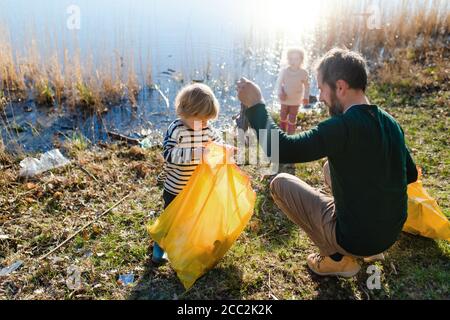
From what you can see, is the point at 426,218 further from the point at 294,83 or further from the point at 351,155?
the point at 294,83

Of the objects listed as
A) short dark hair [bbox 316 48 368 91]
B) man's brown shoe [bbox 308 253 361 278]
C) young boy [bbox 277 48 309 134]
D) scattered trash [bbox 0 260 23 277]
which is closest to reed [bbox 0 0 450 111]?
young boy [bbox 277 48 309 134]

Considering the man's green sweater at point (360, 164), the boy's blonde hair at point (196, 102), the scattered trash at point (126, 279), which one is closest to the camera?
the man's green sweater at point (360, 164)

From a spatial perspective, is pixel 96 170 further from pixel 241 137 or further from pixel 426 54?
pixel 426 54

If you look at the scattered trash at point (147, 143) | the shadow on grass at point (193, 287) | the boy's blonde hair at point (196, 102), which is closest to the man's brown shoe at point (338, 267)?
the shadow on grass at point (193, 287)

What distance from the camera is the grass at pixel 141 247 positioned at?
2.72 metres

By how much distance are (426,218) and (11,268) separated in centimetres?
306

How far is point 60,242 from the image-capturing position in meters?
3.20

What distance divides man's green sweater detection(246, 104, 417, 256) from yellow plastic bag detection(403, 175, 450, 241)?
1.96 ft

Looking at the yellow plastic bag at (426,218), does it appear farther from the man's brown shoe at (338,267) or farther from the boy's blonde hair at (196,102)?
the boy's blonde hair at (196,102)

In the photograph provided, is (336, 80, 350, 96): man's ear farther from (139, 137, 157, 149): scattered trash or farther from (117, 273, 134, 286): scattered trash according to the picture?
(139, 137, 157, 149): scattered trash

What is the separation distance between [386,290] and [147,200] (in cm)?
218

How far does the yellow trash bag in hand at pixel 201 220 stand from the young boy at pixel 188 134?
0.10 metres

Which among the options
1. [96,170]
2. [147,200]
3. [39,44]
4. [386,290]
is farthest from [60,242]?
[39,44]
